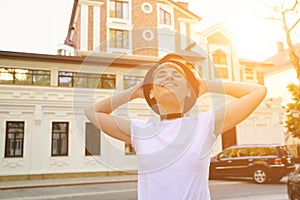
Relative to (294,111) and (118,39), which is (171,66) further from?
(294,111)

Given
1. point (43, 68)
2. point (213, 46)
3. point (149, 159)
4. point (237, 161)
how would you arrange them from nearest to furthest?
point (149, 159)
point (237, 161)
point (43, 68)
point (213, 46)

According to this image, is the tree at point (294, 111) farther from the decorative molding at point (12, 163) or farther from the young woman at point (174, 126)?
the young woman at point (174, 126)

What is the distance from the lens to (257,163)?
1251cm

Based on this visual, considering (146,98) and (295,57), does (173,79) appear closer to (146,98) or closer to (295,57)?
(146,98)

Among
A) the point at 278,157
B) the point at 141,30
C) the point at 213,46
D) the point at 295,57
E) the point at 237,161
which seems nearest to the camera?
the point at 141,30

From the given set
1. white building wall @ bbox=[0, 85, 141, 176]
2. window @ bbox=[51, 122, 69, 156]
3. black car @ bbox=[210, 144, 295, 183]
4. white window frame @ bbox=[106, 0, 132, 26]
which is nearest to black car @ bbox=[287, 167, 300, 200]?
black car @ bbox=[210, 144, 295, 183]

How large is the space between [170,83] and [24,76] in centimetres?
1701

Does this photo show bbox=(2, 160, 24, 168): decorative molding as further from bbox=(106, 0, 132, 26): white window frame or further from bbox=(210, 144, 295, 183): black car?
bbox=(106, 0, 132, 26): white window frame

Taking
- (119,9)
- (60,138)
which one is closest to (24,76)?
(60,138)

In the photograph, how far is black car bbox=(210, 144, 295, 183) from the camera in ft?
40.0

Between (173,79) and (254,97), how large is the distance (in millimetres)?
384

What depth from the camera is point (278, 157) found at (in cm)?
1224

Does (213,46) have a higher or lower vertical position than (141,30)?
higher

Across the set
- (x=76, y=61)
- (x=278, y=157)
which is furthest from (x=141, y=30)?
(x=76, y=61)
